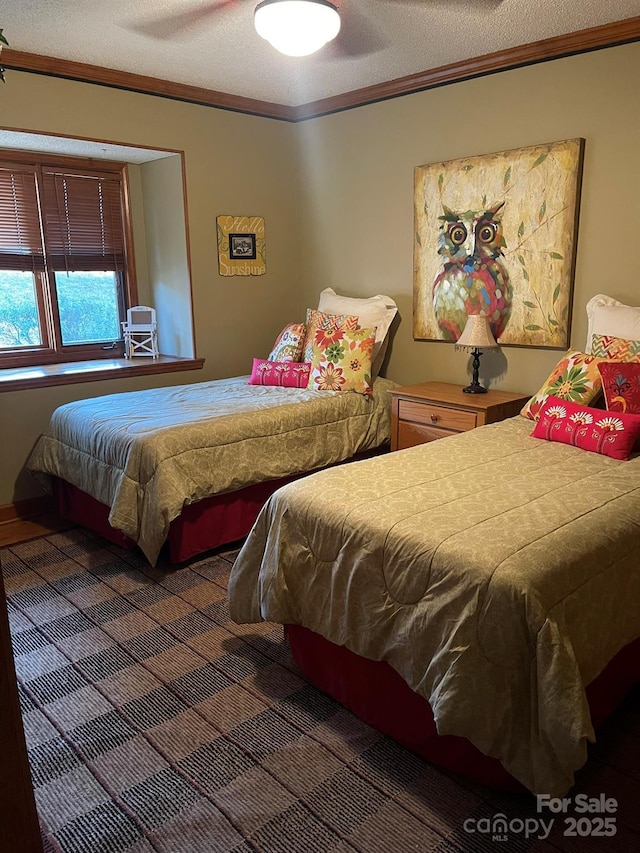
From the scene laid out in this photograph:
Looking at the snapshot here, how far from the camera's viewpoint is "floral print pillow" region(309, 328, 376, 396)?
12.2 ft

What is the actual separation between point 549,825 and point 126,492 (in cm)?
209

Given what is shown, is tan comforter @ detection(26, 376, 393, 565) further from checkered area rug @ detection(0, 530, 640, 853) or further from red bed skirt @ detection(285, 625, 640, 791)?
red bed skirt @ detection(285, 625, 640, 791)

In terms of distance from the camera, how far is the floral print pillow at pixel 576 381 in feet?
Answer: 8.87

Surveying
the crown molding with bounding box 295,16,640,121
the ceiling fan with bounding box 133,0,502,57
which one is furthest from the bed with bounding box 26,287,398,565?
the ceiling fan with bounding box 133,0,502,57

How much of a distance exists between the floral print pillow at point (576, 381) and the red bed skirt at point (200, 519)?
1397 mm

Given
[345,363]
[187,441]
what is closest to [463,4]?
[345,363]

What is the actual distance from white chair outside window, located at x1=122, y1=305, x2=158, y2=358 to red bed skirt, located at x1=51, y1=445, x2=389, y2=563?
1.21 meters

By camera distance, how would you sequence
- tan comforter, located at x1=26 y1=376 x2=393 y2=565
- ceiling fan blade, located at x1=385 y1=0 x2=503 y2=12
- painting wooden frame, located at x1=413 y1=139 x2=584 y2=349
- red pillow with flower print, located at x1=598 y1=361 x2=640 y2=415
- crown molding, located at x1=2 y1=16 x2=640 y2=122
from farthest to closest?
painting wooden frame, located at x1=413 y1=139 x2=584 y2=349
crown molding, located at x1=2 y1=16 x2=640 y2=122
tan comforter, located at x1=26 y1=376 x2=393 y2=565
ceiling fan blade, located at x1=385 y1=0 x2=503 y2=12
red pillow with flower print, located at x1=598 y1=361 x2=640 y2=415

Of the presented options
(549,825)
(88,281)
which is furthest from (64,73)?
(549,825)

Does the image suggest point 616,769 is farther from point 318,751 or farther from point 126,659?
point 126,659

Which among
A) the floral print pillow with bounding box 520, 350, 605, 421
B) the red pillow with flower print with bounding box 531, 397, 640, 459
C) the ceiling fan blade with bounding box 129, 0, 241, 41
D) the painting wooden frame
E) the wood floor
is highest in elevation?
the ceiling fan blade with bounding box 129, 0, 241, 41

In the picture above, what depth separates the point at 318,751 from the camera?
73.7 inches

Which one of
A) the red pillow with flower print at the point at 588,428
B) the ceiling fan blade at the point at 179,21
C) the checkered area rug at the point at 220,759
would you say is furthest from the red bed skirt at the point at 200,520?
the ceiling fan blade at the point at 179,21

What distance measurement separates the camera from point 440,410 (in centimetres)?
341
